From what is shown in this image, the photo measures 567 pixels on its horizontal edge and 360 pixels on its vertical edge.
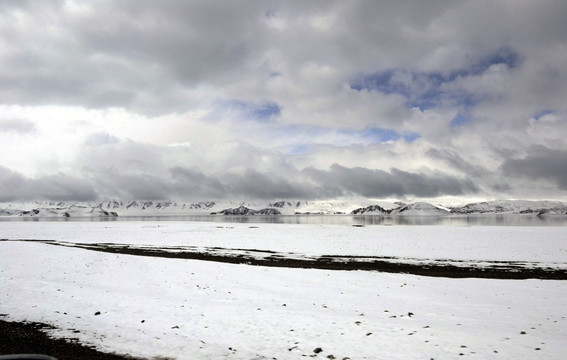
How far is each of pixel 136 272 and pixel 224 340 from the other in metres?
13.8

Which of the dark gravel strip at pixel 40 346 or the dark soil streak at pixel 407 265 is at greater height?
the dark gravel strip at pixel 40 346

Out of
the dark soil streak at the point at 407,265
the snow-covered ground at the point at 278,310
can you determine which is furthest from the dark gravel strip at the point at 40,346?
the dark soil streak at the point at 407,265

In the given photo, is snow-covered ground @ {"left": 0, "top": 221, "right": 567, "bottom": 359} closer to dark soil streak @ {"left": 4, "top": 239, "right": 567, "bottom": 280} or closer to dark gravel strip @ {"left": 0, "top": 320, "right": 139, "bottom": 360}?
dark gravel strip @ {"left": 0, "top": 320, "right": 139, "bottom": 360}

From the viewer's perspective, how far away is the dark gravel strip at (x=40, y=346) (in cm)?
961

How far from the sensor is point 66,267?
896 inches

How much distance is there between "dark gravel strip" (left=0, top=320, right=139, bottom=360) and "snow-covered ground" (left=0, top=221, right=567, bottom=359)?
0.48 m

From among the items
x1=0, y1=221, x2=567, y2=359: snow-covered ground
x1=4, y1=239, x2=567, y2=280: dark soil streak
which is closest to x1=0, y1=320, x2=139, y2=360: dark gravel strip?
x1=0, y1=221, x2=567, y2=359: snow-covered ground

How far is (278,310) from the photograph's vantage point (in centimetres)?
1444

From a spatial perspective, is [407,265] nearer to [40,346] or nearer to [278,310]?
[278,310]

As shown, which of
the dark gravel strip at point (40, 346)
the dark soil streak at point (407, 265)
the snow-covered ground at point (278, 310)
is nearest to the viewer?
the dark gravel strip at point (40, 346)

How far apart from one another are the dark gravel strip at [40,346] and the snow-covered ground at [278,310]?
19.1 inches

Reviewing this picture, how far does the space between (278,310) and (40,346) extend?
843 cm

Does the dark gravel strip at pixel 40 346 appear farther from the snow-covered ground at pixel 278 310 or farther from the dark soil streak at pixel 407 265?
the dark soil streak at pixel 407 265

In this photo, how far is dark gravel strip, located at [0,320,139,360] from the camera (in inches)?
378
